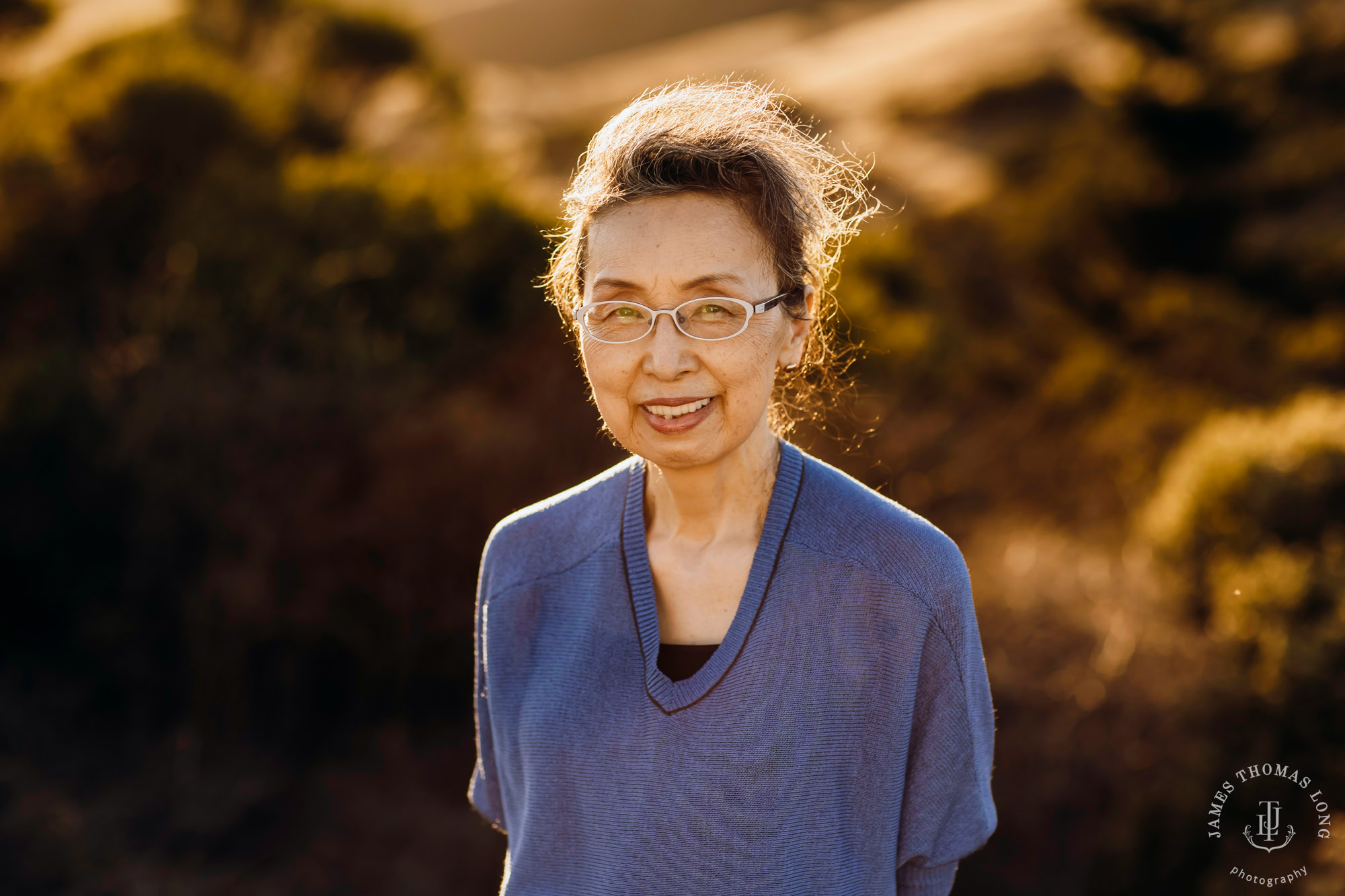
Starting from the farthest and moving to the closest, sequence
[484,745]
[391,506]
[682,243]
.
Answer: [391,506] → [484,745] → [682,243]

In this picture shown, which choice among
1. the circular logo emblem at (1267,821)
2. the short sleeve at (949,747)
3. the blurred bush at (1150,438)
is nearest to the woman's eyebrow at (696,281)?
the short sleeve at (949,747)

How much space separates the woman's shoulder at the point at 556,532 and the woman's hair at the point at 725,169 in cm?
35

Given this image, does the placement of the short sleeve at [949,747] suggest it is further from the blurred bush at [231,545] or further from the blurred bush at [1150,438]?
the blurred bush at [231,545]

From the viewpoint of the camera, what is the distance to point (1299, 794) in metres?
3.82

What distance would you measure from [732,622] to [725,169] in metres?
0.71

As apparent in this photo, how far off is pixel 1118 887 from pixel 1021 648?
40.0 inches

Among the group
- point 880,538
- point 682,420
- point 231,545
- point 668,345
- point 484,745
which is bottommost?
point 484,745

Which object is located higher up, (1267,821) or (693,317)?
(693,317)

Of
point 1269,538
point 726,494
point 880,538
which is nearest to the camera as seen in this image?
point 880,538

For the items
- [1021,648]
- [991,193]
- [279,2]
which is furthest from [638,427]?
[991,193]

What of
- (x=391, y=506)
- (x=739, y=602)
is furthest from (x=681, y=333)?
(x=391, y=506)

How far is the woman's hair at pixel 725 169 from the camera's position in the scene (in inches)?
57.1

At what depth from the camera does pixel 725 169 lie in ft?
4.78

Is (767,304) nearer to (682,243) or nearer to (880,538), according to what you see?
(682,243)
